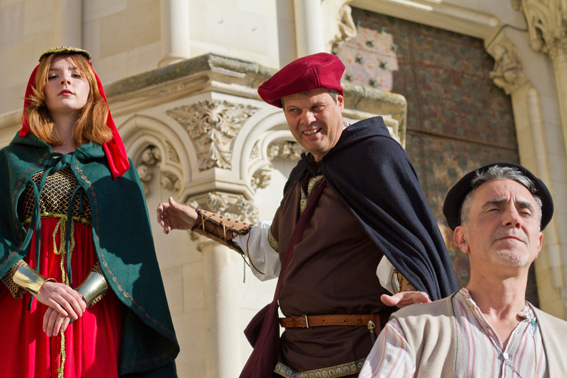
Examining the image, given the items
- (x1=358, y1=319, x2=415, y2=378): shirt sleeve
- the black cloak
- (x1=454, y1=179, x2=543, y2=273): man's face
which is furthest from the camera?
the black cloak

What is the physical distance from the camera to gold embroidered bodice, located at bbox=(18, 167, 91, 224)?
2904mm

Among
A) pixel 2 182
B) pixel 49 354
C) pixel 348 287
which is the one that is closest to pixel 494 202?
pixel 348 287

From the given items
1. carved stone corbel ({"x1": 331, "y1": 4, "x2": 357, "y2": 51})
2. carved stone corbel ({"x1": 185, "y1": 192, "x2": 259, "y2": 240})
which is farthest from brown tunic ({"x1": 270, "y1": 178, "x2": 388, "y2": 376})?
carved stone corbel ({"x1": 331, "y1": 4, "x2": 357, "y2": 51})

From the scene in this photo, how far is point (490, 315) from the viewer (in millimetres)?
2223

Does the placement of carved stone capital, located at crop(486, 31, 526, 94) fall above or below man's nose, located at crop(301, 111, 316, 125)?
above

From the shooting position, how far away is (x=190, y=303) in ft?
14.3

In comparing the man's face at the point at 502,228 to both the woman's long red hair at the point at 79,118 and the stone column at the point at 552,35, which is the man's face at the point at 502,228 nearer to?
the woman's long red hair at the point at 79,118

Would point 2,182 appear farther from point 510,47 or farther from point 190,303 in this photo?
point 510,47

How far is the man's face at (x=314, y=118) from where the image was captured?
9.20 ft

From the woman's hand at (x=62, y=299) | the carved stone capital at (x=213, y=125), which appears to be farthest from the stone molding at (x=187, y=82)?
the woman's hand at (x=62, y=299)

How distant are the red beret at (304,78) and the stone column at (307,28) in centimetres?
217

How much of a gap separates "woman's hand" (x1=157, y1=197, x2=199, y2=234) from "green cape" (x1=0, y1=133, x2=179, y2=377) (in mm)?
85

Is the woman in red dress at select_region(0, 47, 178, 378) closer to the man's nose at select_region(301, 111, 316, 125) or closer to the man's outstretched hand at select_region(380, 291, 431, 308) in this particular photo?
the man's nose at select_region(301, 111, 316, 125)

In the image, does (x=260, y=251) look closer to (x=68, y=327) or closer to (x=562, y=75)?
(x=68, y=327)
